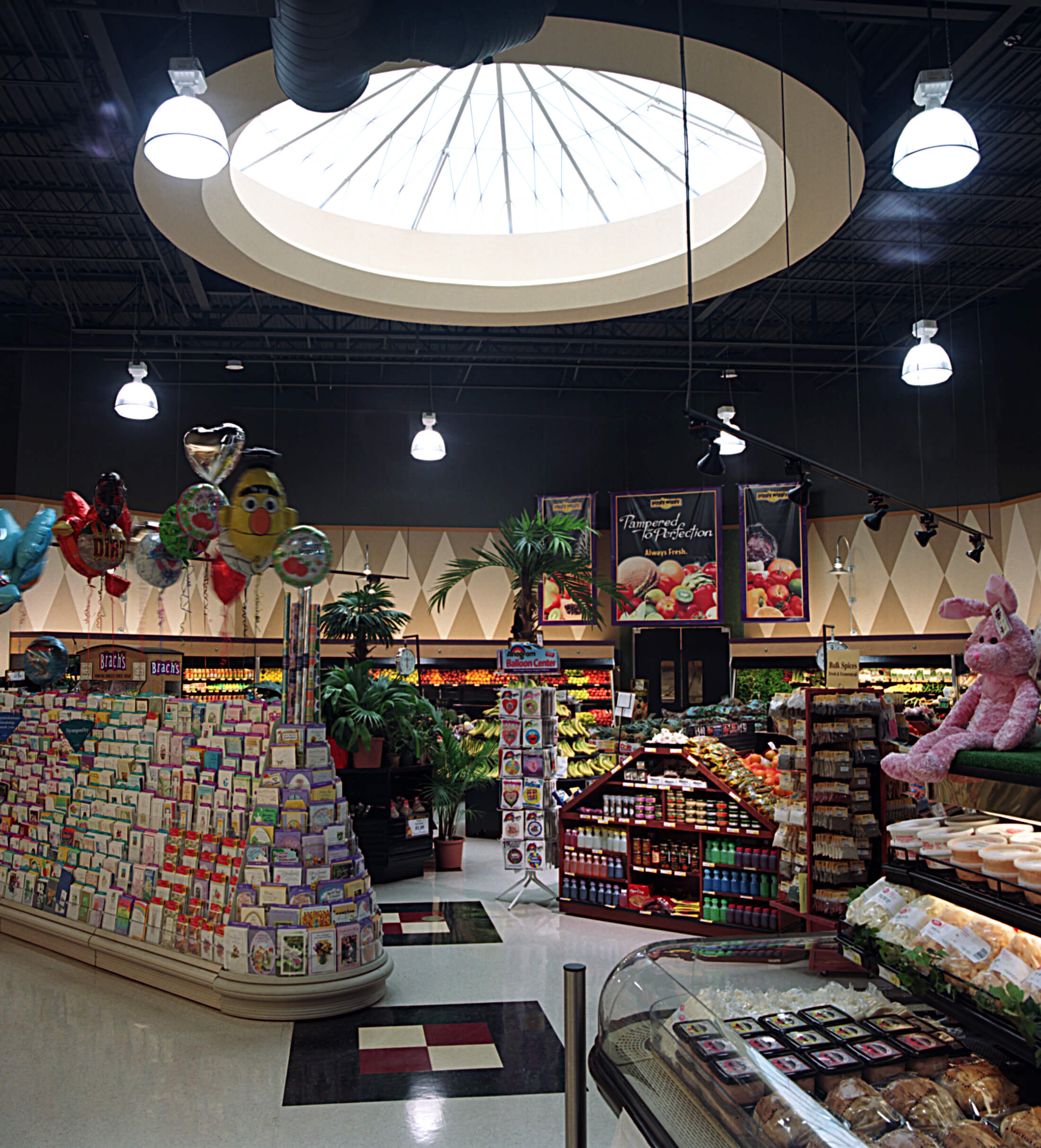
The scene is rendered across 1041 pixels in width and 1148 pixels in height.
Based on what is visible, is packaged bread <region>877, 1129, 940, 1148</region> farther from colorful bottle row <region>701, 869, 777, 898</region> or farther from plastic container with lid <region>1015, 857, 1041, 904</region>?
colorful bottle row <region>701, 869, 777, 898</region>

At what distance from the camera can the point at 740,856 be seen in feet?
21.1

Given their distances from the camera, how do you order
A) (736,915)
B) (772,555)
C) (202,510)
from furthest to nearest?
(772,555)
(736,915)
(202,510)

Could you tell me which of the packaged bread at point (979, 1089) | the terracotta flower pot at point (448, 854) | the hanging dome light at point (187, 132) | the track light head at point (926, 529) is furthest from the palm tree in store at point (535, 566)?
the packaged bread at point (979, 1089)

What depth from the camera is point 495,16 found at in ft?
10.6

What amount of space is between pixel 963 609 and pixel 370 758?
638 cm

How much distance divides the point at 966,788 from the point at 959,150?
323cm

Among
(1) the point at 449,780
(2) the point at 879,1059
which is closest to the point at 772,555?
(1) the point at 449,780

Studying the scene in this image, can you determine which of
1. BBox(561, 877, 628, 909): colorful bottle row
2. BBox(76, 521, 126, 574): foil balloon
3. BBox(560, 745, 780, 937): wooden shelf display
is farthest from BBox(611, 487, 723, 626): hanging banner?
BBox(76, 521, 126, 574): foil balloon

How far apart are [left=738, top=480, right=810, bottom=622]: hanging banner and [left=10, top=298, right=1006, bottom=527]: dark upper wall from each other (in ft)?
3.64

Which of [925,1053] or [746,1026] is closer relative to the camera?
[925,1053]

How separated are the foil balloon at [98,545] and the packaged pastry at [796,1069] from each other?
5.80 m

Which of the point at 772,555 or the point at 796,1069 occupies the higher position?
the point at 772,555

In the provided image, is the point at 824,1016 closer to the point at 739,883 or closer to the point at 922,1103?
the point at 922,1103

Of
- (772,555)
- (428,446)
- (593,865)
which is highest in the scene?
(428,446)
